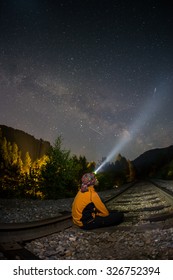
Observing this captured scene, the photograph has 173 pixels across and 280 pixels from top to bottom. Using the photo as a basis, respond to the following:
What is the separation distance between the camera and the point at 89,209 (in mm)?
4930

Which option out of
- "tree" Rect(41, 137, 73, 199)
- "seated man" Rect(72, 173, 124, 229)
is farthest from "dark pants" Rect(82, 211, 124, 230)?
"tree" Rect(41, 137, 73, 199)

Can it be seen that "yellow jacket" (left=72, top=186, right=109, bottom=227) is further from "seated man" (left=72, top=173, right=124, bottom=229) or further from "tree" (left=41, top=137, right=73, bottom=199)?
"tree" (left=41, top=137, right=73, bottom=199)

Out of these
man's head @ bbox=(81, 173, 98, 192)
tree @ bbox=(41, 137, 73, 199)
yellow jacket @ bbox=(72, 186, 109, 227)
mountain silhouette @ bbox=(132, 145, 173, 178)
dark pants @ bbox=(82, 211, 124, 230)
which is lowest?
dark pants @ bbox=(82, 211, 124, 230)

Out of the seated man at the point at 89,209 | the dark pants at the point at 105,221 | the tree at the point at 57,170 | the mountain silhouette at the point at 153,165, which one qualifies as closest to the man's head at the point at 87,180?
the seated man at the point at 89,209

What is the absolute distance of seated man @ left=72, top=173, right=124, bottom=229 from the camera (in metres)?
4.86

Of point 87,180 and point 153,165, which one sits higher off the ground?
point 153,165

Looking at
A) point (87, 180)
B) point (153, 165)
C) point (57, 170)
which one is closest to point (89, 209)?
point (87, 180)

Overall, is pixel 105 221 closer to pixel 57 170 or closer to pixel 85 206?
pixel 85 206

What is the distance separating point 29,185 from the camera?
1177 cm

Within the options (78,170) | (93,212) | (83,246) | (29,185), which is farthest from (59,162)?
(83,246)

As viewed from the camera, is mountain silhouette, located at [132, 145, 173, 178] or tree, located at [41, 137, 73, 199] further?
mountain silhouette, located at [132, 145, 173, 178]

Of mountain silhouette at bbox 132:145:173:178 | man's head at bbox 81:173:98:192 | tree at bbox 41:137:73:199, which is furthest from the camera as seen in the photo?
mountain silhouette at bbox 132:145:173:178

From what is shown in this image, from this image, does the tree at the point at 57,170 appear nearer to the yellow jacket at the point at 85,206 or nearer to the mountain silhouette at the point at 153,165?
the yellow jacket at the point at 85,206
